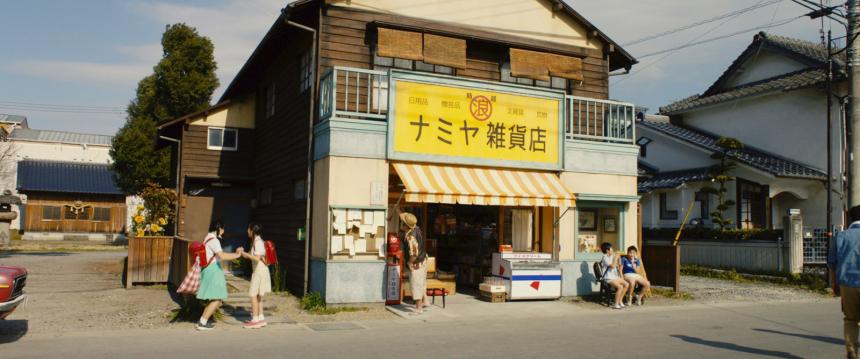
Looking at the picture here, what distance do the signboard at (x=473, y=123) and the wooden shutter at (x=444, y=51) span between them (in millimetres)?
1387

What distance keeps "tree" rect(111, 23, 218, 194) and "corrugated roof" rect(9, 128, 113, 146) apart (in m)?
19.9

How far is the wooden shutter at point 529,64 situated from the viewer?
1645 centimetres

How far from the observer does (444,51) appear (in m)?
15.6

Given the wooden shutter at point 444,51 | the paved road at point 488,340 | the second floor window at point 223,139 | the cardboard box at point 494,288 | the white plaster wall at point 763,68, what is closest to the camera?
the paved road at point 488,340

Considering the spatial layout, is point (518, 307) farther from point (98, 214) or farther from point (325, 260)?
point (98, 214)

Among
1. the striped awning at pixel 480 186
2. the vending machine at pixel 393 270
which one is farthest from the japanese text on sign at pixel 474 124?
the vending machine at pixel 393 270

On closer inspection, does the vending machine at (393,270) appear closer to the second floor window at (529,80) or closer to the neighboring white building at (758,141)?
the second floor window at (529,80)

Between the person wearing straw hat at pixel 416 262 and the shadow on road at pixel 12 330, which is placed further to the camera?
the person wearing straw hat at pixel 416 262

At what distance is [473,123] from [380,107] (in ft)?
6.80

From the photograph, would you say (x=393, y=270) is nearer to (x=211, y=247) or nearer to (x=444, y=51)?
(x=211, y=247)

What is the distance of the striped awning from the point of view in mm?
13102

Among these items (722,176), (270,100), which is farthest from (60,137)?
(722,176)

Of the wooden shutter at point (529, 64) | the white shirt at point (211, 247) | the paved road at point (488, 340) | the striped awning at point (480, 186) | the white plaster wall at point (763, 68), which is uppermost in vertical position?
the white plaster wall at point (763, 68)

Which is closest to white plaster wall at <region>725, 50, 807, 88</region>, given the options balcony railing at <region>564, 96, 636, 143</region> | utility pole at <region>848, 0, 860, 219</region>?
utility pole at <region>848, 0, 860, 219</region>
